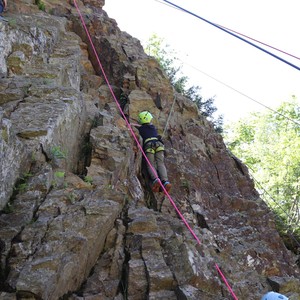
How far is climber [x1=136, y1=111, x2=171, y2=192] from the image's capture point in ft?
29.3

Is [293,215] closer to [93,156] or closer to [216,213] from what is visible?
[216,213]

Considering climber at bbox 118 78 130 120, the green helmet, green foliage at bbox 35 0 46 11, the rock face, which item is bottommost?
the rock face

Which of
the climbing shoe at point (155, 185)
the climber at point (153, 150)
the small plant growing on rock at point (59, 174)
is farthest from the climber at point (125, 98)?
the small plant growing on rock at point (59, 174)

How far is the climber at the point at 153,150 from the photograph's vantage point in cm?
895

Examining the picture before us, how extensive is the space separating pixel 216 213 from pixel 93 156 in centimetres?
416

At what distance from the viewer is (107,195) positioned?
6.15 m

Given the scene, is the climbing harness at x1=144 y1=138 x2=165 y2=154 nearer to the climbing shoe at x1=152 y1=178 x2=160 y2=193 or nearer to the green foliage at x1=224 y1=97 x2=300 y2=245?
the climbing shoe at x1=152 y1=178 x2=160 y2=193

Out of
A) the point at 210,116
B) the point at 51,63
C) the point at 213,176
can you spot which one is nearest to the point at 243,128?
the point at 210,116

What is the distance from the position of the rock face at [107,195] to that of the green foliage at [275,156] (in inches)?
121

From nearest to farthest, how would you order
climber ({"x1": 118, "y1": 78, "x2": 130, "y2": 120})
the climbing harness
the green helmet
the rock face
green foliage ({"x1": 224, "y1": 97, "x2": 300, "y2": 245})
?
the rock face, the climbing harness, the green helmet, climber ({"x1": 118, "y1": 78, "x2": 130, "y2": 120}), green foliage ({"x1": 224, "y1": 97, "x2": 300, "y2": 245})

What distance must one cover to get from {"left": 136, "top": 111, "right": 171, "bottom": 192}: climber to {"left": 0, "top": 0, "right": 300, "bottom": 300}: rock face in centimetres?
32

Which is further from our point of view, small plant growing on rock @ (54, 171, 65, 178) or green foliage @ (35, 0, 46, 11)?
green foliage @ (35, 0, 46, 11)

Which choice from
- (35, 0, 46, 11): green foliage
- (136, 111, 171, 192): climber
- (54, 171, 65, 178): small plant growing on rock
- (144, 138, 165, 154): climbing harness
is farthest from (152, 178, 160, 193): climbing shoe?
(35, 0, 46, 11): green foliage

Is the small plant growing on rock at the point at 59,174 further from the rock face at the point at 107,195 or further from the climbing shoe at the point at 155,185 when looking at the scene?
the climbing shoe at the point at 155,185
